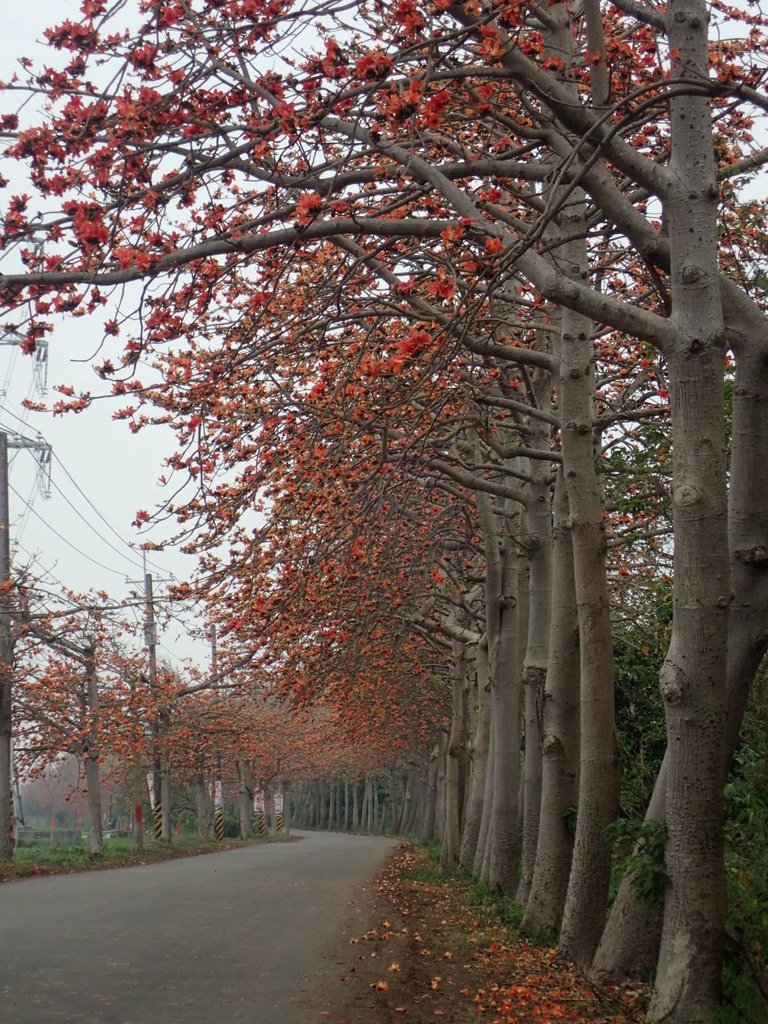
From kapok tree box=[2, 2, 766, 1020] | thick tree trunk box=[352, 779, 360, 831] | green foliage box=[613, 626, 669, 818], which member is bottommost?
thick tree trunk box=[352, 779, 360, 831]

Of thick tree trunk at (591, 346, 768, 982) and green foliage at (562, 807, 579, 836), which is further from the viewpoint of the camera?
green foliage at (562, 807, 579, 836)

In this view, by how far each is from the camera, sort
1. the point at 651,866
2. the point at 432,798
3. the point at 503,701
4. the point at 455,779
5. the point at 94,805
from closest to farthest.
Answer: the point at 651,866
the point at 503,701
the point at 455,779
the point at 94,805
the point at 432,798

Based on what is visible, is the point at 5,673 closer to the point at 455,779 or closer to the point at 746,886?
the point at 455,779

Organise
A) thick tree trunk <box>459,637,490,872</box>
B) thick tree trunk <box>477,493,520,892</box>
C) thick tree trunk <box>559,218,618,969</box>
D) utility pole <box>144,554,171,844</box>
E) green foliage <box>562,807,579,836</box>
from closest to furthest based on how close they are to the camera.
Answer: thick tree trunk <box>559,218,618,969</box> → green foliage <box>562,807,579,836</box> → thick tree trunk <box>477,493,520,892</box> → thick tree trunk <box>459,637,490,872</box> → utility pole <box>144,554,171,844</box>

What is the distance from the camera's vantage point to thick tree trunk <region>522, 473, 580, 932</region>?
32.2 ft

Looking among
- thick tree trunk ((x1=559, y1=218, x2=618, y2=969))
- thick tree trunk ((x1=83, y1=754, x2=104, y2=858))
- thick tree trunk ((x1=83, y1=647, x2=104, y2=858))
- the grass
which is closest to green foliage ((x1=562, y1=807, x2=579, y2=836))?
thick tree trunk ((x1=559, y1=218, x2=618, y2=969))

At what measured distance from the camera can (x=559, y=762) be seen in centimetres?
983

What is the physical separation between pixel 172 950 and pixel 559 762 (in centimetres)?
371

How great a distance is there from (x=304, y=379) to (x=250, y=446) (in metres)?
1.45

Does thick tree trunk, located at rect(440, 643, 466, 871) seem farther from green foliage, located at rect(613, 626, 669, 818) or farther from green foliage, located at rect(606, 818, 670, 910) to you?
green foliage, located at rect(606, 818, 670, 910)

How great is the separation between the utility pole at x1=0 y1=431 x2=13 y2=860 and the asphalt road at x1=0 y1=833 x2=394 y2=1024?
430cm

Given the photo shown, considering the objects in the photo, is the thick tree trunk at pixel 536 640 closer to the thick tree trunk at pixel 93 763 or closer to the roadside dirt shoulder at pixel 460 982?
the roadside dirt shoulder at pixel 460 982

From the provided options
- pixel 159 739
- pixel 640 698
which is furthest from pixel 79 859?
pixel 640 698

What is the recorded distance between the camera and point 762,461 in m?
6.47
